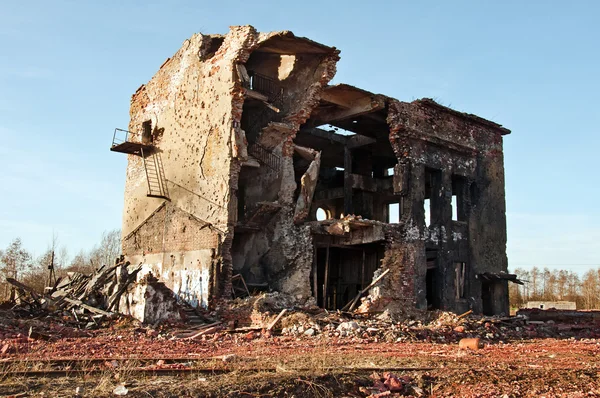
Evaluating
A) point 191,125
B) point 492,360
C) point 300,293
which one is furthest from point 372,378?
point 191,125

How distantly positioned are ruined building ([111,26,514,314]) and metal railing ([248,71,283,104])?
0.05 m

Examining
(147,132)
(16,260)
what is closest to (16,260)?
(16,260)

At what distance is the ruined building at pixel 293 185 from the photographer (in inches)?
765

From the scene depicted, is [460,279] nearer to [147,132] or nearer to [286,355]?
[286,355]

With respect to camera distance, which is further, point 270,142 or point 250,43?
point 270,142

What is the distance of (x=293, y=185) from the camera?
20.1 meters

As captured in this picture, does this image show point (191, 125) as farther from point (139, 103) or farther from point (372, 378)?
point (372, 378)

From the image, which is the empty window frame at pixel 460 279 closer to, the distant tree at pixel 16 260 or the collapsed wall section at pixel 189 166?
the collapsed wall section at pixel 189 166

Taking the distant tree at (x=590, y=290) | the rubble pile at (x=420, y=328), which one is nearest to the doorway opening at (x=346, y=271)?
the rubble pile at (x=420, y=328)

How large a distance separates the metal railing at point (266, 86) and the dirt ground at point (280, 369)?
1009 centimetres

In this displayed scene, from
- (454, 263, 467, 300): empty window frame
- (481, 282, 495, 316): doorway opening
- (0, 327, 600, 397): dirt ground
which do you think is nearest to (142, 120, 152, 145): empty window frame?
(0, 327, 600, 397): dirt ground

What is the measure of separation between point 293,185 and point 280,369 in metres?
11.2

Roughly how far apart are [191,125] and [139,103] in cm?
492

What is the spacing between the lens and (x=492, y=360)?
468 inches
